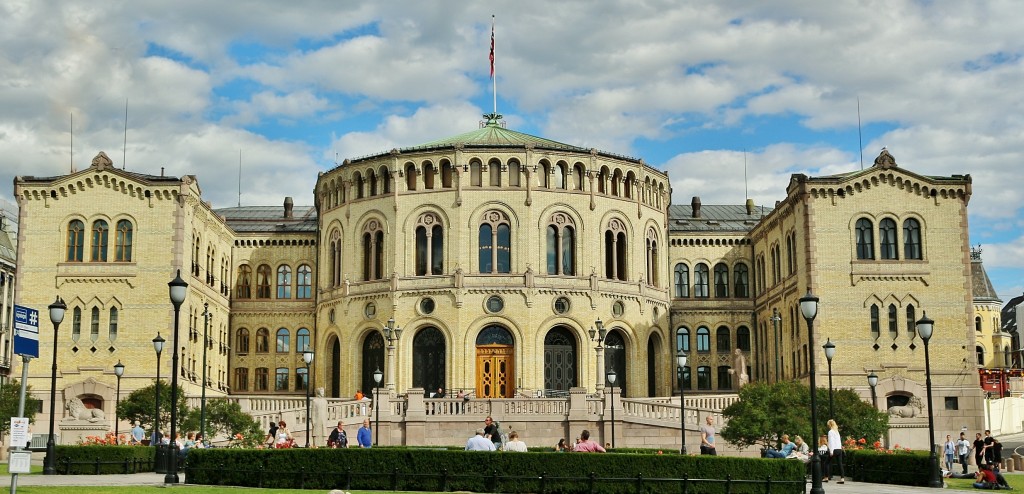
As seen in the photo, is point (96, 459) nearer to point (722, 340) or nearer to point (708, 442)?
point (708, 442)

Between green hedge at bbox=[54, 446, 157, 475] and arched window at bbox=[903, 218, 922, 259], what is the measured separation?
40077 mm

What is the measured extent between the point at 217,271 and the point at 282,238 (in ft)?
16.5

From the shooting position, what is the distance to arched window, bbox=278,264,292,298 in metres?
73.4

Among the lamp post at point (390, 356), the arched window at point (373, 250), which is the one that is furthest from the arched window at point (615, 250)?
the lamp post at point (390, 356)

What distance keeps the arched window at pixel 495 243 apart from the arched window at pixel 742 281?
16243mm

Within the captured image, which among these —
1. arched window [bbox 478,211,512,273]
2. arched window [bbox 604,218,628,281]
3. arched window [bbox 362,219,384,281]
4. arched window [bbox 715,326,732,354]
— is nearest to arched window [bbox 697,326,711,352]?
arched window [bbox 715,326,732,354]

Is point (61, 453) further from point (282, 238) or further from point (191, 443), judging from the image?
point (282, 238)

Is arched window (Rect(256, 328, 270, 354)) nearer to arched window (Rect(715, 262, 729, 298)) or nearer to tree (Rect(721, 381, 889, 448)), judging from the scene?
arched window (Rect(715, 262, 729, 298))

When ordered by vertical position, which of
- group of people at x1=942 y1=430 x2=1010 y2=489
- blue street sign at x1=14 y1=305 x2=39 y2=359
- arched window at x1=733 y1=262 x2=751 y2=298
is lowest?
group of people at x1=942 y1=430 x2=1010 y2=489

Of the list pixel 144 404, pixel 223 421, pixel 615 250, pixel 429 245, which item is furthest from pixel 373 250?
pixel 223 421

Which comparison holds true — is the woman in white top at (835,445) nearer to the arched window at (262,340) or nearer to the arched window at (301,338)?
the arched window at (301,338)

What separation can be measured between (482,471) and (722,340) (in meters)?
46.4

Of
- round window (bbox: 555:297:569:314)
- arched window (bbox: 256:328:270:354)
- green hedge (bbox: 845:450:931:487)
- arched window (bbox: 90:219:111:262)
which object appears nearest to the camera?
green hedge (bbox: 845:450:931:487)

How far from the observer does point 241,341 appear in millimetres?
73062
